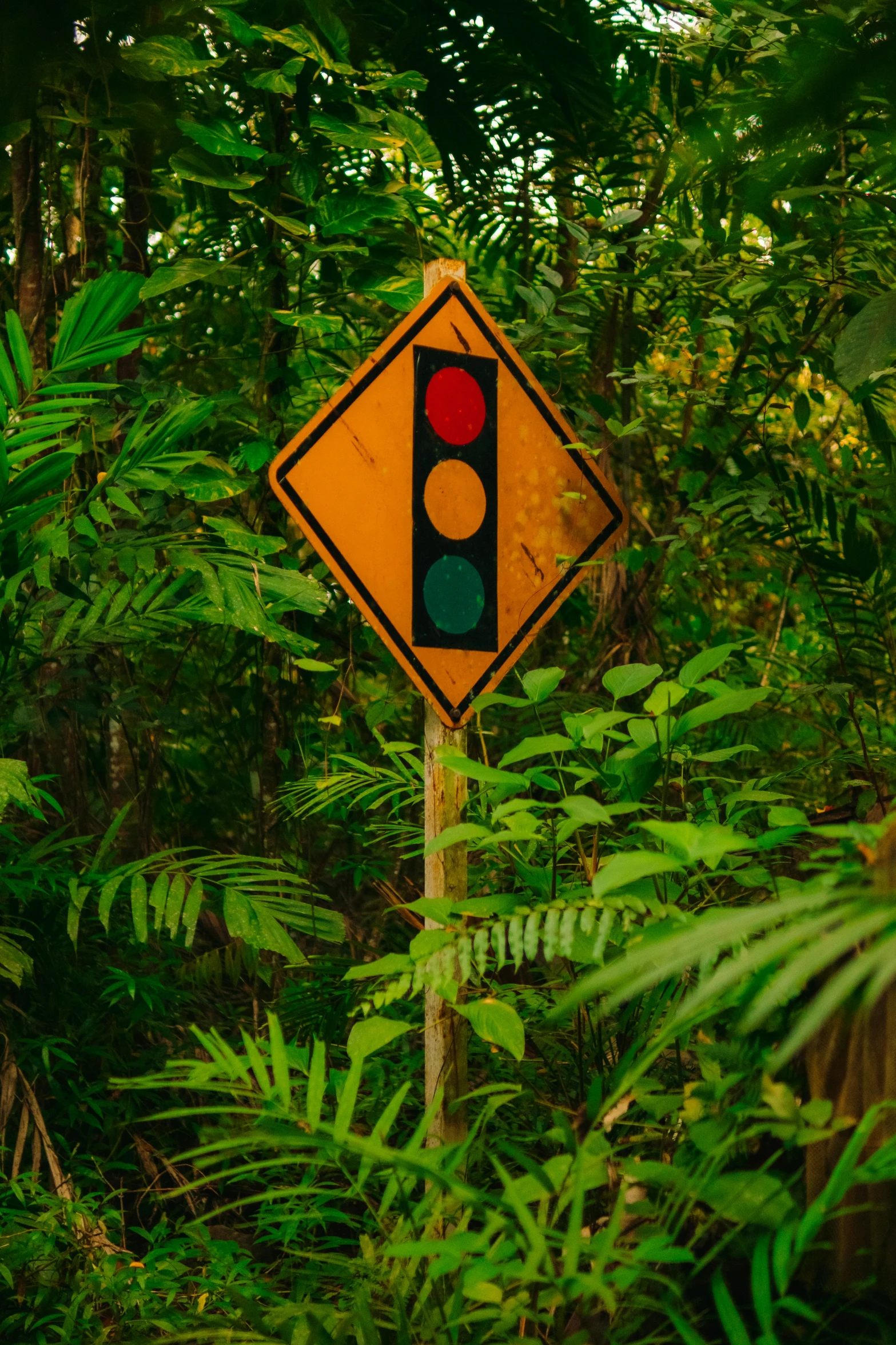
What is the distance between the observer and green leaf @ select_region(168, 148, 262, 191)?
2635 mm

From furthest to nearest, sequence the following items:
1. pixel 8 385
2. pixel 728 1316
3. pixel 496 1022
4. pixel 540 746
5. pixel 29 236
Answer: pixel 29 236 < pixel 8 385 < pixel 496 1022 < pixel 540 746 < pixel 728 1316

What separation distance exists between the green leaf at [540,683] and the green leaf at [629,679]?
0.25 feet

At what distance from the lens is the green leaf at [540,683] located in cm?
170

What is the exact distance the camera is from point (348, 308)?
10.7ft

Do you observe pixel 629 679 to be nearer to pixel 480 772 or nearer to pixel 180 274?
pixel 480 772

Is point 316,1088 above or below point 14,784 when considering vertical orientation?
below

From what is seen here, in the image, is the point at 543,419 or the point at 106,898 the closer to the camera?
the point at 543,419

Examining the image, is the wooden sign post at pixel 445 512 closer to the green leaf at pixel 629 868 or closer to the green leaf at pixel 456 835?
the green leaf at pixel 456 835

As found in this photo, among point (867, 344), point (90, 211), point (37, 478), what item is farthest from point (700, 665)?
point (90, 211)

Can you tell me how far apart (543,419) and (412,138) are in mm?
1072

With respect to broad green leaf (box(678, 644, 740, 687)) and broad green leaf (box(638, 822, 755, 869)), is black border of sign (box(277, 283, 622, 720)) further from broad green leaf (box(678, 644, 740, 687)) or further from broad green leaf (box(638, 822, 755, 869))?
broad green leaf (box(638, 822, 755, 869))

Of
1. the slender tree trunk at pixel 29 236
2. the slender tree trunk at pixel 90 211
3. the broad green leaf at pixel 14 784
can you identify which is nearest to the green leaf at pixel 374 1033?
the broad green leaf at pixel 14 784

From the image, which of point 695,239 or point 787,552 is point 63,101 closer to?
point 695,239

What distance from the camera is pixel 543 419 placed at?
2064mm
